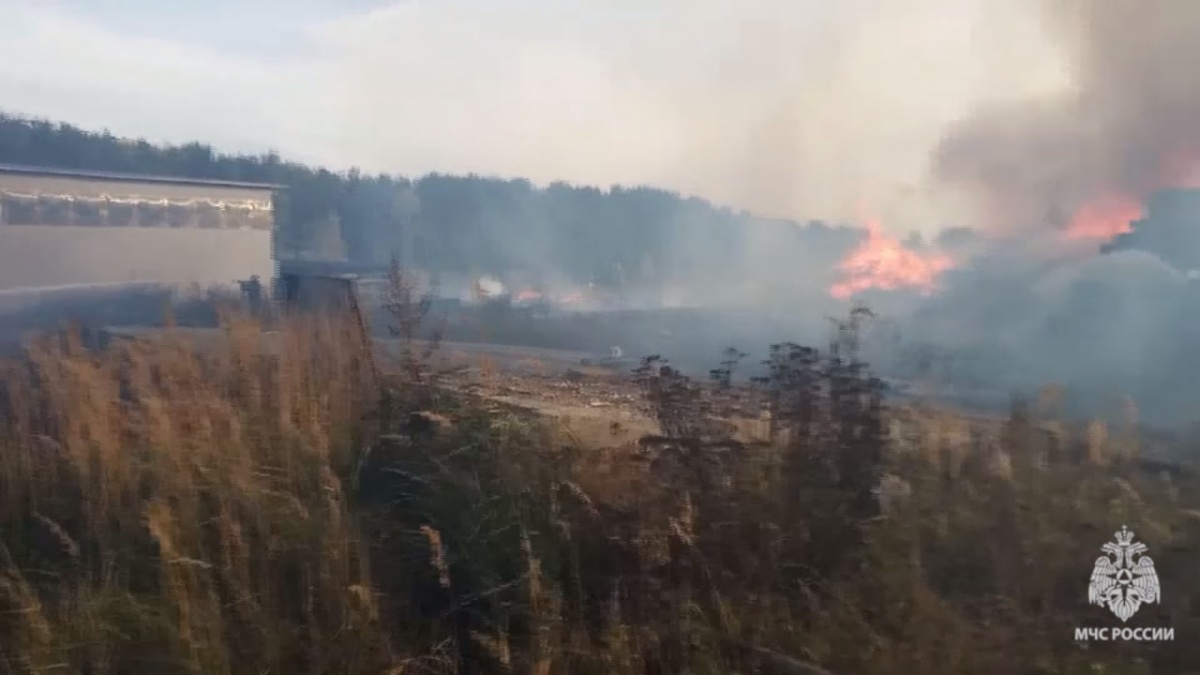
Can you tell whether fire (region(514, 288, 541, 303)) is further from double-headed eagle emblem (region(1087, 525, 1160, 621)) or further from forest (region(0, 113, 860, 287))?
double-headed eagle emblem (region(1087, 525, 1160, 621))

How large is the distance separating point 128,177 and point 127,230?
0.74ft

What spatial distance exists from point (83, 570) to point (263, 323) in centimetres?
118

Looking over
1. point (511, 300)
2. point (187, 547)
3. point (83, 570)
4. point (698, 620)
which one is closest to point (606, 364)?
point (511, 300)

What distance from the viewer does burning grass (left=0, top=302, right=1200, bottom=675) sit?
321cm

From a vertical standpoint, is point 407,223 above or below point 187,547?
above

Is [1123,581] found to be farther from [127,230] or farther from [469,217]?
[127,230]

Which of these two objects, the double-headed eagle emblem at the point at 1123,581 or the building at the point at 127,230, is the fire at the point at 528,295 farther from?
the double-headed eagle emblem at the point at 1123,581

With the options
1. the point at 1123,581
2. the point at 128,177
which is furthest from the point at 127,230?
the point at 1123,581

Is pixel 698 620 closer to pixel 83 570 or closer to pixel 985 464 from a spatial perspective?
pixel 985 464

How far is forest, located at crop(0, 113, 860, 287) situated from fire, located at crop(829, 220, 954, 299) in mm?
256

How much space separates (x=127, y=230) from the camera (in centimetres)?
387

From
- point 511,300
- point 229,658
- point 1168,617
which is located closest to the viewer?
point 229,658

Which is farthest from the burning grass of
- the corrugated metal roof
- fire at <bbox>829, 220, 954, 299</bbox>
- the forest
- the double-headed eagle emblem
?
the corrugated metal roof

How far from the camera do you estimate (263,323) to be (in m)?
4.01
